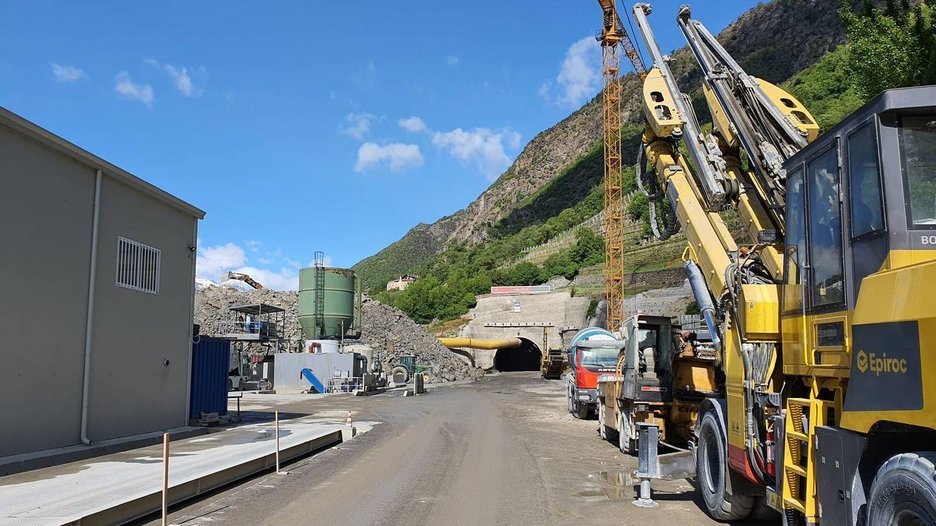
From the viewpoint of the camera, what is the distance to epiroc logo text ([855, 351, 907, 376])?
4539 mm

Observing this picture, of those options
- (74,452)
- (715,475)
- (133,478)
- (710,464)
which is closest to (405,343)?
(74,452)

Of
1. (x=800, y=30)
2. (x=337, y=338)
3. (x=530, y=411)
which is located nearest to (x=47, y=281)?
(x=530, y=411)

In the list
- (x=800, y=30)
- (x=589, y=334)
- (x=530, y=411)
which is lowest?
(x=530, y=411)

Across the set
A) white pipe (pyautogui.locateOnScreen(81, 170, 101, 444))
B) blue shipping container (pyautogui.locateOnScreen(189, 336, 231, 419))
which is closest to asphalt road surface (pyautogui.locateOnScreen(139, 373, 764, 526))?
white pipe (pyautogui.locateOnScreen(81, 170, 101, 444))

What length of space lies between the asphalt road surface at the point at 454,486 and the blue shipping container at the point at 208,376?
5608 mm

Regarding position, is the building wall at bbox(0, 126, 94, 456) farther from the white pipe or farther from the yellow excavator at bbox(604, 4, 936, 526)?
the yellow excavator at bbox(604, 4, 936, 526)

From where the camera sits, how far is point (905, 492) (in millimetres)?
4441

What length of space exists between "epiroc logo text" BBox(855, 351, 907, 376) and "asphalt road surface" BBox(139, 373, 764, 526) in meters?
4.36

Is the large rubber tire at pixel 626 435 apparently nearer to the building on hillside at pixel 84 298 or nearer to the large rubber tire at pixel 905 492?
the large rubber tire at pixel 905 492

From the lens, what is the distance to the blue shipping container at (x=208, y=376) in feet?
69.7

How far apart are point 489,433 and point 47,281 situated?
11.3 metres

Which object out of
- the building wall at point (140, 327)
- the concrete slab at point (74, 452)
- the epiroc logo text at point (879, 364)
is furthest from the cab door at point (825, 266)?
the building wall at point (140, 327)

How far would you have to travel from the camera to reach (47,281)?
563 inches

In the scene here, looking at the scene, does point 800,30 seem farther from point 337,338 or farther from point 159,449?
point 159,449
